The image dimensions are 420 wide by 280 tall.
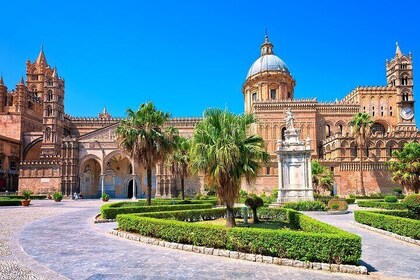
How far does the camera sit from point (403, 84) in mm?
67938

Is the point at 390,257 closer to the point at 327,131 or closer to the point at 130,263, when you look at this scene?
the point at 130,263

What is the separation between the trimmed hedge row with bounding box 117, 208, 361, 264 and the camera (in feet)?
29.0

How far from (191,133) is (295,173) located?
33369 mm

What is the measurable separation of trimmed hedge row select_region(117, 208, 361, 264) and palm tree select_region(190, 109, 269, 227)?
3088 millimetres

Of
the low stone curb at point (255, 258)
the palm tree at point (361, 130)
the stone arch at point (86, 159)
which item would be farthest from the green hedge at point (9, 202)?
the palm tree at point (361, 130)

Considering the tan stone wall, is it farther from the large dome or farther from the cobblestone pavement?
the cobblestone pavement

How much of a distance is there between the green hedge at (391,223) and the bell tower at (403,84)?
5694 cm

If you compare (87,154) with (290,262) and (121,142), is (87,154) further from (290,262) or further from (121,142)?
(290,262)

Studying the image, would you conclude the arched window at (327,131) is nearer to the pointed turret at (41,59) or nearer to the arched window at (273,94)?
the arched window at (273,94)

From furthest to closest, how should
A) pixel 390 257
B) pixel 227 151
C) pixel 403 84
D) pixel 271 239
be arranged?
pixel 403 84, pixel 227 151, pixel 390 257, pixel 271 239

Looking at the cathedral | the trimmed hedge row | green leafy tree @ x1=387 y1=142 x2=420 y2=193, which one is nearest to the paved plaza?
the trimmed hedge row

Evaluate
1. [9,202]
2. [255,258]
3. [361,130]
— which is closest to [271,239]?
[255,258]

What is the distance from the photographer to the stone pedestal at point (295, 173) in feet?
88.8

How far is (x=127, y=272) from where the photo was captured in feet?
27.6
